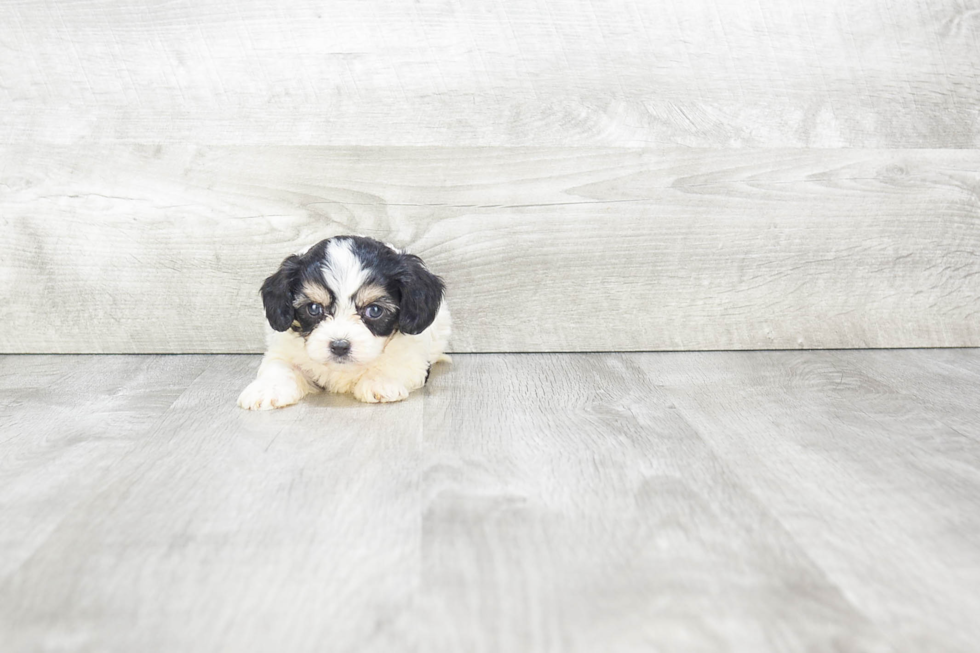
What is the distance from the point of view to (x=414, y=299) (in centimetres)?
179

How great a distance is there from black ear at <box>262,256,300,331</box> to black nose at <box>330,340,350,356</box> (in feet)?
0.50

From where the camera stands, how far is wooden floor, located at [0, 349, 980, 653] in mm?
886

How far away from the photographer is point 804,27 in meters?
2.17

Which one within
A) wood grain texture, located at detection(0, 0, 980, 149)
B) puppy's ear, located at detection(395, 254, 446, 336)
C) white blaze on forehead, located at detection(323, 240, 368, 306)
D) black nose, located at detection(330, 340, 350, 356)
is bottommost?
black nose, located at detection(330, 340, 350, 356)

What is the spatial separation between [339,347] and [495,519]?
0.67m

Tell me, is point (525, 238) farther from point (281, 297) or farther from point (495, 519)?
point (495, 519)

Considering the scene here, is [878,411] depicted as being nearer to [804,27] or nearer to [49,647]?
[804,27]

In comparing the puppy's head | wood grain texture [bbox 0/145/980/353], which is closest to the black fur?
the puppy's head

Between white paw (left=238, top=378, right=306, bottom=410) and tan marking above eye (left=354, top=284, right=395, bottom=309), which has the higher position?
tan marking above eye (left=354, top=284, right=395, bottom=309)

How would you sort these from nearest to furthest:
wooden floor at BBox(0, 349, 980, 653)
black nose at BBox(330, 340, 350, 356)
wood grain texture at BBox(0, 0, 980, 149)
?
wooden floor at BBox(0, 349, 980, 653) → black nose at BBox(330, 340, 350, 356) → wood grain texture at BBox(0, 0, 980, 149)

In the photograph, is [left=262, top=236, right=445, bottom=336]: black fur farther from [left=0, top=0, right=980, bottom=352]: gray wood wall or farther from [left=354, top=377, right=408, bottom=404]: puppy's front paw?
[left=0, top=0, right=980, bottom=352]: gray wood wall

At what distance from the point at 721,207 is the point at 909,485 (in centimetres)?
109

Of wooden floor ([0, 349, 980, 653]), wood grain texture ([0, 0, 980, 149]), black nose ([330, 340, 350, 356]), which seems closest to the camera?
wooden floor ([0, 349, 980, 653])

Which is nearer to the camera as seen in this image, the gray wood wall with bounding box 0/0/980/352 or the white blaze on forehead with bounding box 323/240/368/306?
the white blaze on forehead with bounding box 323/240/368/306
